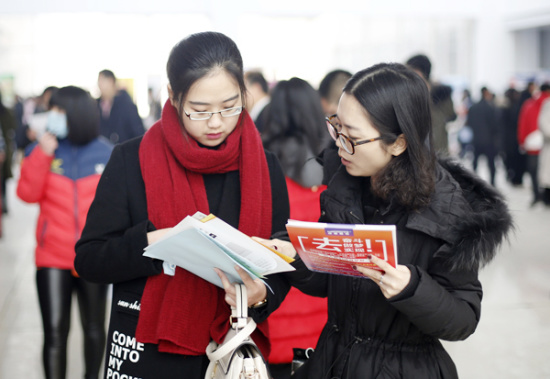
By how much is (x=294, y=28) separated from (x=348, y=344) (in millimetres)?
17279

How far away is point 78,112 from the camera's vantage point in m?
3.39

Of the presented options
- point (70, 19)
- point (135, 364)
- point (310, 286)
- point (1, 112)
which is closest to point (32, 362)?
point (135, 364)

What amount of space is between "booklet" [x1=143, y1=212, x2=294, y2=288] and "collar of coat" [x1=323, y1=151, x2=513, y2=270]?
0.34m

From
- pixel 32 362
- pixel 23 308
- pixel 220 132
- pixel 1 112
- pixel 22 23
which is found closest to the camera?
pixel 220 132

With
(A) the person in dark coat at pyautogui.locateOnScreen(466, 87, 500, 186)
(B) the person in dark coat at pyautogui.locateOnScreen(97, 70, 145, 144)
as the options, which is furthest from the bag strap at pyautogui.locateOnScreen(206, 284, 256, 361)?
(A) the person in dark coat at pyautogui.locateOnScreen(466, 87, 500, 186)

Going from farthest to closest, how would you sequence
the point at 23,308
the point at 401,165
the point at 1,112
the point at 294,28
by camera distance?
the point at 294,28, the point at 1,112, the point at 23,308, the point at 401,165

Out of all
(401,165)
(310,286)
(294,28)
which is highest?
(294,28)

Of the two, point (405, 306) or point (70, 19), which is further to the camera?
point (70, 19)

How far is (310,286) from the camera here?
198 centimetres

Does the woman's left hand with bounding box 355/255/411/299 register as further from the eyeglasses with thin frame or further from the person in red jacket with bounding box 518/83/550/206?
the person in red jacket with bounding box 518/83/550/206

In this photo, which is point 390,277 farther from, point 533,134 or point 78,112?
point 533,134

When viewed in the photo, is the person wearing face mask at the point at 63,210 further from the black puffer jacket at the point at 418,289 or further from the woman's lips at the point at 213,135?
the black puffer jacket at the point at 418,289

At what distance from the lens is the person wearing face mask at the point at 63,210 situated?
317cm

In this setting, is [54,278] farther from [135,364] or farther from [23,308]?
[23,308]
